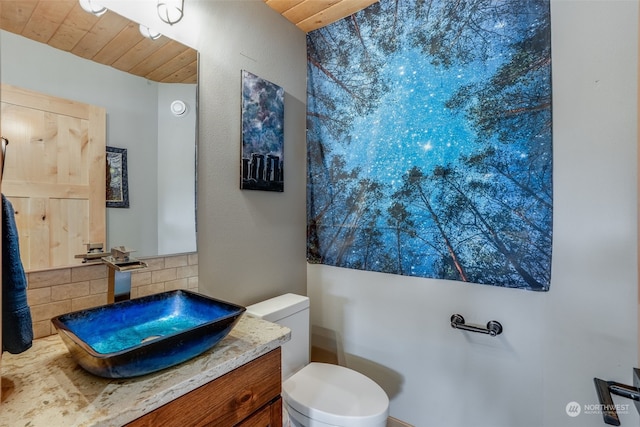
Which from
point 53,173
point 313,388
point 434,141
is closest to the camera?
point 53,173

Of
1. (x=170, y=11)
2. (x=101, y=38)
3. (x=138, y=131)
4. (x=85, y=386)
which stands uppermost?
(x=170, y=11)

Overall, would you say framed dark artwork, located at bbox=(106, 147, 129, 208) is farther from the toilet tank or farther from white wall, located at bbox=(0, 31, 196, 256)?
the toilet tank

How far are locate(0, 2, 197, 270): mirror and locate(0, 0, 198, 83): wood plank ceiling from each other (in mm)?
16

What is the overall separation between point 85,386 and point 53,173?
0.65 m

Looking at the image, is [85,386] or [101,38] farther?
[101,38]

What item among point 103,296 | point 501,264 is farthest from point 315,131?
point 103,296

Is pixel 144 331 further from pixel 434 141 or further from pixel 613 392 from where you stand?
pixel 434 141

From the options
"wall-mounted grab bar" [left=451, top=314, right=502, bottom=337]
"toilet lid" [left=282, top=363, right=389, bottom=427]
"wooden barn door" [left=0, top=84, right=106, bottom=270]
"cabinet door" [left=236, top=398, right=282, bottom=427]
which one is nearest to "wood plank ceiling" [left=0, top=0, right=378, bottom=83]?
"wooden barn door" [left=0, top=84, right=106, bottom=270]

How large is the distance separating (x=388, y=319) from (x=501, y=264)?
65 centimetres

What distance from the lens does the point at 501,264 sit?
131 cm

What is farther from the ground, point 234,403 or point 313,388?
→ point 234,403

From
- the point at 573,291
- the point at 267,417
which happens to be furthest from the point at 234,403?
the point at 573,291

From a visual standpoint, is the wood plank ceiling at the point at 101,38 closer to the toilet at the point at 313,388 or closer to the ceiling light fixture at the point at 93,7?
the ceiling light fixture at the point at 93,7

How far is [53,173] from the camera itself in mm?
927
